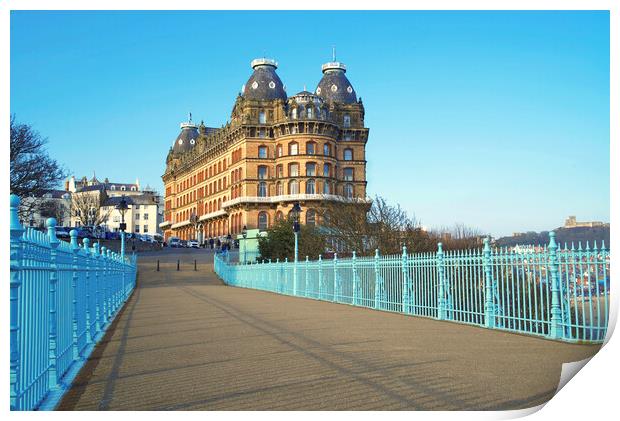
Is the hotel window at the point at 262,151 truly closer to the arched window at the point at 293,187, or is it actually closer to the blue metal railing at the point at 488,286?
the arched window at the point at 293,187

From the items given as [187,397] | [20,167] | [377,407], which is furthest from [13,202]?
[20,167]

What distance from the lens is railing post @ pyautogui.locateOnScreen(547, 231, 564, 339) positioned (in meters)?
10.6

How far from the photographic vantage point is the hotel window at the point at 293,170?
82625 millimetres

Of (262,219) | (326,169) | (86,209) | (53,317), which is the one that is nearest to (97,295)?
(53,317)

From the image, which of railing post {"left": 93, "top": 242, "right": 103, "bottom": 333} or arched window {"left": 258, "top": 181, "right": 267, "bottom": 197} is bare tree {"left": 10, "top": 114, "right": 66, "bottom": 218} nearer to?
railing post {"left": 93, "top": 242, "right": 103, "bottom": 333}

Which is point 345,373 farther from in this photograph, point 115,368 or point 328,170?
point 328,170

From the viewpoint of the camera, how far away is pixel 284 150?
8319 centimetres

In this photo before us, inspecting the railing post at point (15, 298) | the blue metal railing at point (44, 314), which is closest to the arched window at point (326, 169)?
the blue metal railing at point (44, 314)

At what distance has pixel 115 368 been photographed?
8.37 meters

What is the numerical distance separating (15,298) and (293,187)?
77.9m

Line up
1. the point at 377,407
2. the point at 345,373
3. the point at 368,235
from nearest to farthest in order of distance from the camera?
1. the point at 377,407
2. the point at 345,373
3. the point at 368,235

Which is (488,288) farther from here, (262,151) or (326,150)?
(262,151)

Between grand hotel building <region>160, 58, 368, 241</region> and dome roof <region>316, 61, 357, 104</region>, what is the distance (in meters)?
0.13

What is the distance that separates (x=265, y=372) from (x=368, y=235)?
81.1 ft
